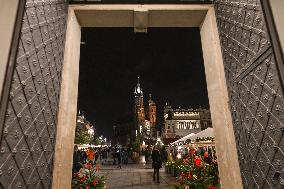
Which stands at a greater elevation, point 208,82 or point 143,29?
point 143,29

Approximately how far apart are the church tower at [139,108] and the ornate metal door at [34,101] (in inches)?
3034

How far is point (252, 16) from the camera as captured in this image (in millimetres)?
3410

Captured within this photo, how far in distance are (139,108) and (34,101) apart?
8705 cm

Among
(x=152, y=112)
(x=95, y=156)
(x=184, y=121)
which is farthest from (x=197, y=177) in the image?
(x=152, y=112)

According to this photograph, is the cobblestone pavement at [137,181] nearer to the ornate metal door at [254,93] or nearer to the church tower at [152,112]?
the ornate metal door at [254,93]

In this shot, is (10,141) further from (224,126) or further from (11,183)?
(224,126)

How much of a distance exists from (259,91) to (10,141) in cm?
302

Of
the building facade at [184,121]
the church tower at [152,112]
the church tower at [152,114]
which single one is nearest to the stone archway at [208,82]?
the building facade at [184,121]

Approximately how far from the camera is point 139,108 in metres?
90.4

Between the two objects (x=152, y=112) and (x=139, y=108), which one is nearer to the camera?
(x=139, y=108)

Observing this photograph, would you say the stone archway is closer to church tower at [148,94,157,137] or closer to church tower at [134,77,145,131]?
church tower at [134,77,145,131]

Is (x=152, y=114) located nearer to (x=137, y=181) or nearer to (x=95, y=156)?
(x=95, y=156)

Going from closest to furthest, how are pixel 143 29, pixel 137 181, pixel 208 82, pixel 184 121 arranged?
pixel 208 82 → pixel 143 29 → pixel 137 181 → pixel 184 121

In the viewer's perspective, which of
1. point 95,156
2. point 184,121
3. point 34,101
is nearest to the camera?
point 34,101
